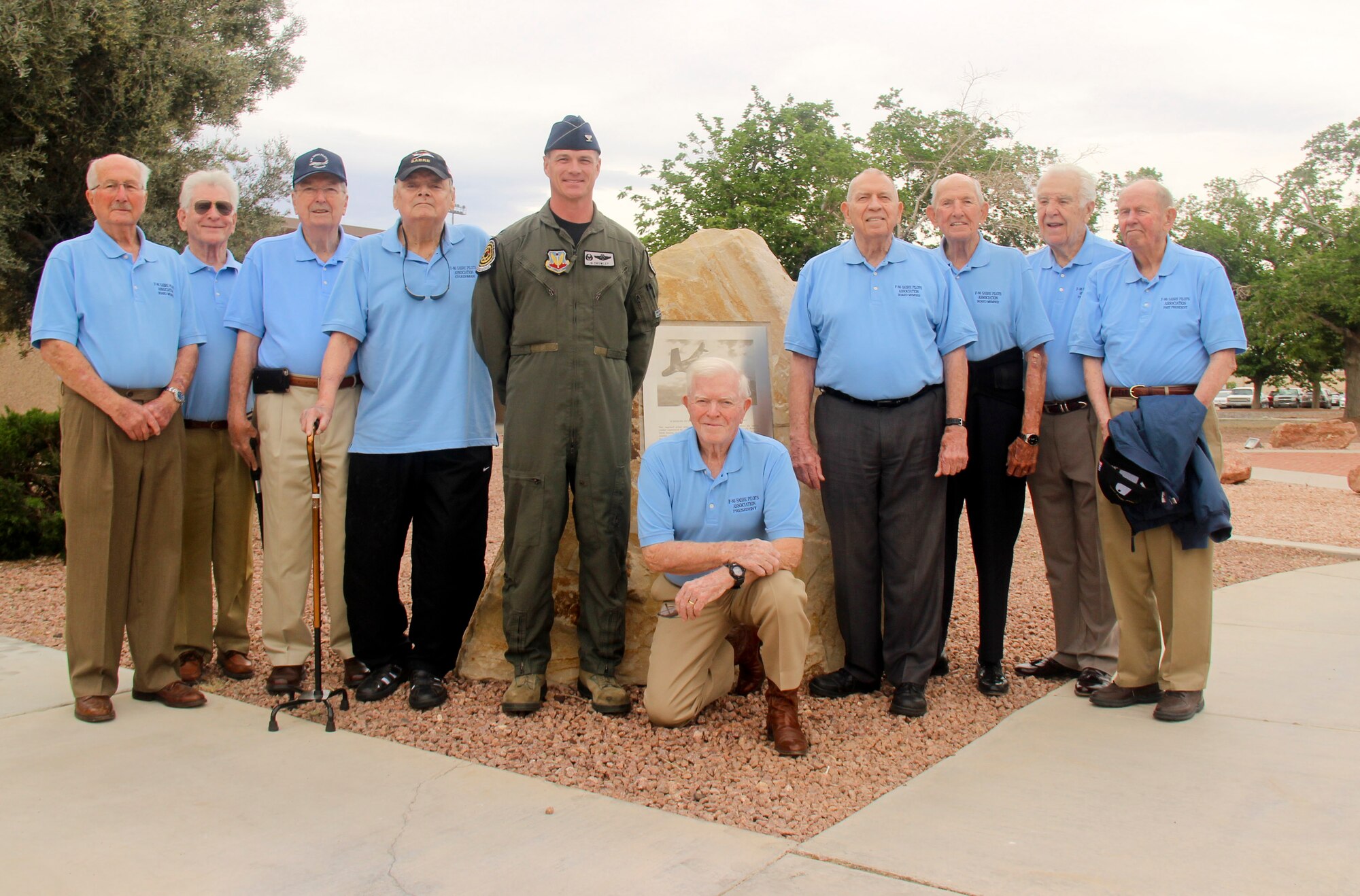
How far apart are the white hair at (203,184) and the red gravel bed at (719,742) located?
2116 millimetres

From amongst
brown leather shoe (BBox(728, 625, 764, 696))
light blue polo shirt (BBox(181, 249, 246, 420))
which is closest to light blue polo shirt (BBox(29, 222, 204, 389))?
light blue polo shirt (BBox(181, 249, 246, 420))

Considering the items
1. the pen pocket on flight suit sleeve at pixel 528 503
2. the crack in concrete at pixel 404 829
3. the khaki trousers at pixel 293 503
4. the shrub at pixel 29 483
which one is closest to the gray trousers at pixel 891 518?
the pen pocket on flight suit sleeve at pixel 528 503

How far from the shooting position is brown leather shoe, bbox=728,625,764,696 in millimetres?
4109

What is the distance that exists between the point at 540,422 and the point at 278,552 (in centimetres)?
128

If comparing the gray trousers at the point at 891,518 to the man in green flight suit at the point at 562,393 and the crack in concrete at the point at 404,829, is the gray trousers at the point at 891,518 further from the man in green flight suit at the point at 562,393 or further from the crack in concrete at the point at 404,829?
the crack in concrete at the point at 404,829

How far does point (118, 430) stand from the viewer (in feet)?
12.8

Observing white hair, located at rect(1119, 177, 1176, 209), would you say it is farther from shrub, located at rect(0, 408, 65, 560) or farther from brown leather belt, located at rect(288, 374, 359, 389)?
shrub, located at rect(0, 408, 65, 560)

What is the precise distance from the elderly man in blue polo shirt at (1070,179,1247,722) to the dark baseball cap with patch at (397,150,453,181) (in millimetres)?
2630

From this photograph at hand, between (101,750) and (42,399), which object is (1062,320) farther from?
(42,399)

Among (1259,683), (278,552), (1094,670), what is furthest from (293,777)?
(1259,683)

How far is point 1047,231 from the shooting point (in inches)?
176

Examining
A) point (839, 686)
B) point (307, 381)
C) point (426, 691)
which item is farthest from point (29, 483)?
point (839, 686)

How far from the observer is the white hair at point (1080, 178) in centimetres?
436

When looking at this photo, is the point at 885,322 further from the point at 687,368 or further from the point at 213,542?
the point at 213,542
